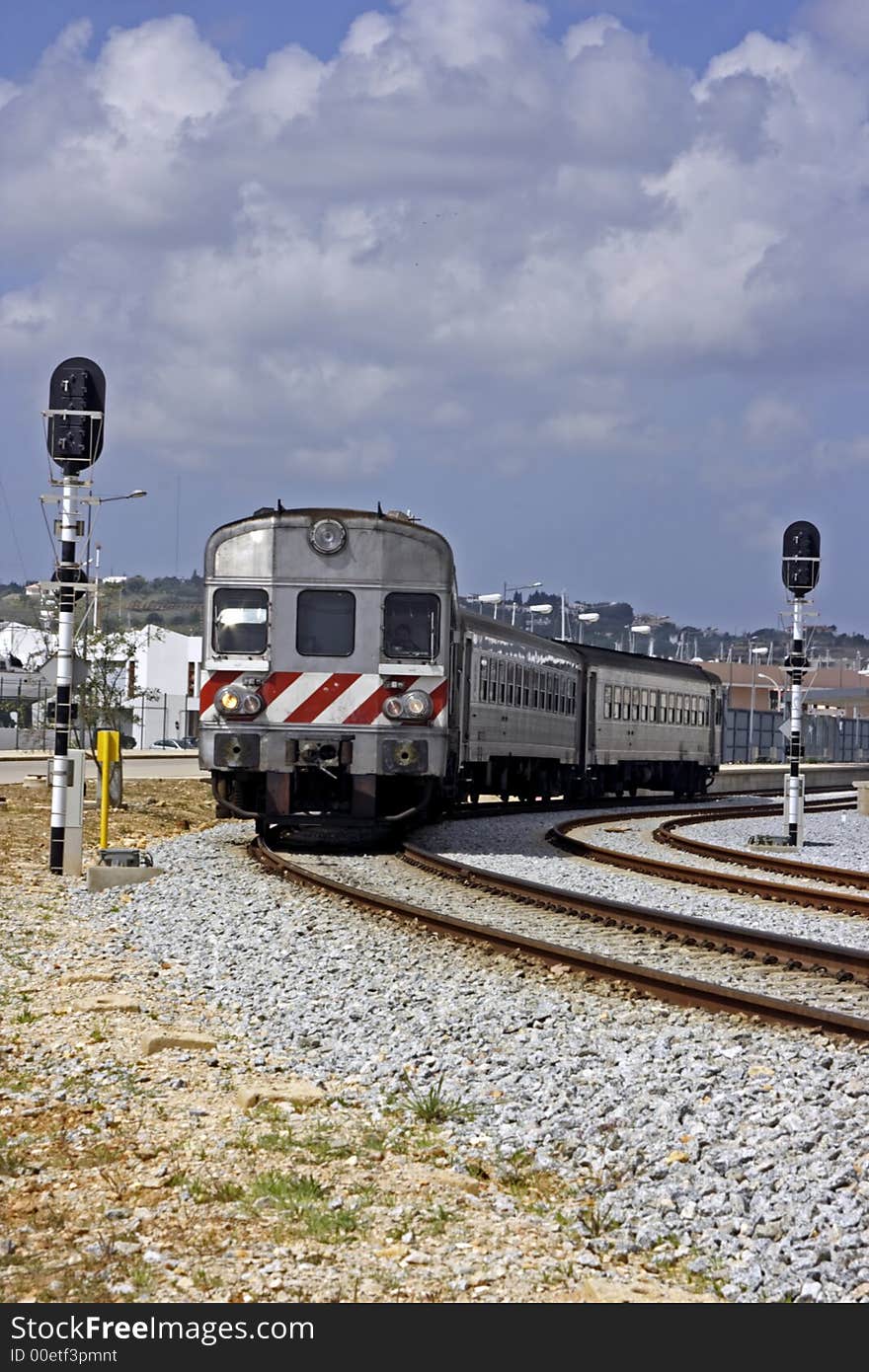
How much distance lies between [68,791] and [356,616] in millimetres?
3875

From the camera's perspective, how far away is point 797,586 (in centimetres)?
2362

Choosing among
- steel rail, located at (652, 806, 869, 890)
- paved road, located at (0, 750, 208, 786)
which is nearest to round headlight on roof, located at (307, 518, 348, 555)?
steel rail, located at (652, 806, 869, 890)

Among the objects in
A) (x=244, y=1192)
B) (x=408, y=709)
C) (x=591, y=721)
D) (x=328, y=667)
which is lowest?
(x=244, y=1192)

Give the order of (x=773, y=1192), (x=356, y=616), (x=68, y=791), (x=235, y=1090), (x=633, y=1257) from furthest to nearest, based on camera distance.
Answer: (x=356, y=616) < (x=68, y=791) < (x=235, y=1090) < (x=773, y=1192) < (x=633, y=1257)

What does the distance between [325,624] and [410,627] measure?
931 mm

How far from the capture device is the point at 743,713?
7850 centimetres

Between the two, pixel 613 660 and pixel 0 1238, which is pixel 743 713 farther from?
pixel 0 1238

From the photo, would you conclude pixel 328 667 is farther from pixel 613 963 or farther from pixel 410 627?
pixel 613 963

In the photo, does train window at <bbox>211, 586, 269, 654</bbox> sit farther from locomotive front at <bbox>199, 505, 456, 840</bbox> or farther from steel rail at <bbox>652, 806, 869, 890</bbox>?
steel rail at <bbox>652, 806, 869, 890</bbox>

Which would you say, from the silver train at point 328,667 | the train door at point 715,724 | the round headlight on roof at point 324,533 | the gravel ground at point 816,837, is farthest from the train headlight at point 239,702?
the train door at point 715,724

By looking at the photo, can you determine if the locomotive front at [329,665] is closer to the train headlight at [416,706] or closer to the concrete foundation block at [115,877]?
the train headlight at [416,706]

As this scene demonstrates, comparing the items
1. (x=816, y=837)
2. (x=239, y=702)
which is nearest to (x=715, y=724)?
(x=816, y=837)

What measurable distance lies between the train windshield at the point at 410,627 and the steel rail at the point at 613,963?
3459 millimetres
